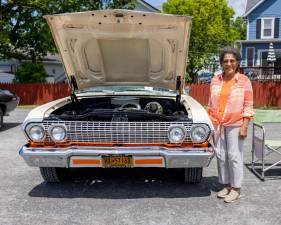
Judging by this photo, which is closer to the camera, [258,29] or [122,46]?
[122,46]

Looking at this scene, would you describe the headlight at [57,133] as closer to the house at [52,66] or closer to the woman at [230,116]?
the woman at [230,116]

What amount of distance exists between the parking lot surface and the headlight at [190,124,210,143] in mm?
708

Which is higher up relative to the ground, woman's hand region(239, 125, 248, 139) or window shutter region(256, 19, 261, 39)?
window shutter region(256, 19, 261, 39)

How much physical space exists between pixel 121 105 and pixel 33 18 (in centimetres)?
1545

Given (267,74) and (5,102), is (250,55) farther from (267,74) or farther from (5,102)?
(5,102)

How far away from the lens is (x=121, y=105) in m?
6.22

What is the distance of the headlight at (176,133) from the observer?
4.66m

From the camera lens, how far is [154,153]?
462cm

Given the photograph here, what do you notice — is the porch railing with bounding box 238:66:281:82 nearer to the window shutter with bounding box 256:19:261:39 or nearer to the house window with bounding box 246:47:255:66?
the window shutter with bounding box 256:19:261:39

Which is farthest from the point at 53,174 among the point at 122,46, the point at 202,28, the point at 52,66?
the point at 52,66

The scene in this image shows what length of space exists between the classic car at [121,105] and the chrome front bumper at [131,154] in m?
0.01

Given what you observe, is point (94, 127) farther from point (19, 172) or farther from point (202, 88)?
point (202, 88)

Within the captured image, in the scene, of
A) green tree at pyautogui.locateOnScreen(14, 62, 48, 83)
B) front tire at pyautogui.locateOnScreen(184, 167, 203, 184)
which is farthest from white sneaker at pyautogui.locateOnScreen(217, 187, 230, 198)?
green tree at pyautogui.locateOnScreen(14, 62, 48, 83)

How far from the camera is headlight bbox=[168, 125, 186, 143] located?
466 cm
